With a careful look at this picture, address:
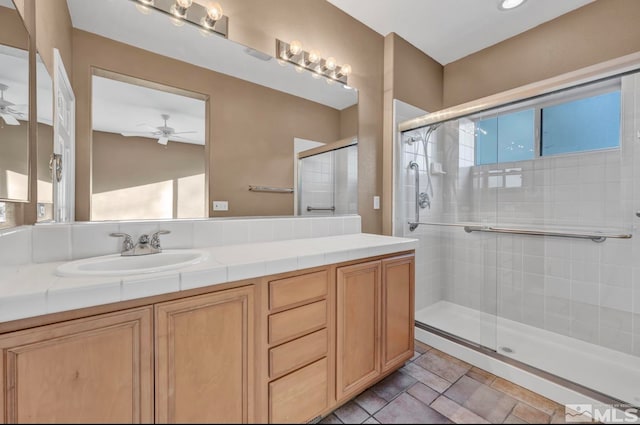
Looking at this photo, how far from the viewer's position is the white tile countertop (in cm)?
69

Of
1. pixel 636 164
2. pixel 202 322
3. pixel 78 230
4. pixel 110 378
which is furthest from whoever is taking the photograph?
pixel 636 164

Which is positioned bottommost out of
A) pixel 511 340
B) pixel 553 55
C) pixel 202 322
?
pixel 511 340

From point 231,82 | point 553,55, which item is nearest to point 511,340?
point 553,55

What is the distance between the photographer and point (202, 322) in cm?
93

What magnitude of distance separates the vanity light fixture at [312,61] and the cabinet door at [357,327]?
148 centimetres

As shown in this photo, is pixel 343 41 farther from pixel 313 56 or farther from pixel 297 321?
pixel 297 321

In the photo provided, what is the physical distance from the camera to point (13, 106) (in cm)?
91

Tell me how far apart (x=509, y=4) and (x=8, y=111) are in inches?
118

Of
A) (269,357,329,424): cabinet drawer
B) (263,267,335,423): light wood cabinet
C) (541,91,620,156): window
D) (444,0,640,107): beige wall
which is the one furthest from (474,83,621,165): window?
(269,357,329,424): cabinet drawer

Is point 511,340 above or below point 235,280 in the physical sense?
below

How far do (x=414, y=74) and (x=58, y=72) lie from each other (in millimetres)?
2638

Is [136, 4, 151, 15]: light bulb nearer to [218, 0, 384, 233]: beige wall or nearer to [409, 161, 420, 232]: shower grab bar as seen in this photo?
[218, 0, 384, 233]: beige wall

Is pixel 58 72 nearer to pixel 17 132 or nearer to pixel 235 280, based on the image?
pixel 17 132

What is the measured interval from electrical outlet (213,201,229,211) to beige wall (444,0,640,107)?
8.55 ft
